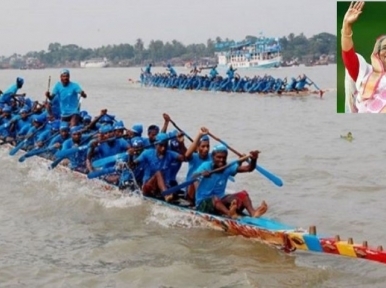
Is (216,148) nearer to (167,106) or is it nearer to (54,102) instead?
(54,102)

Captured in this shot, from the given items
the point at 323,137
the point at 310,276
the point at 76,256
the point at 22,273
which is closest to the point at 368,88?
the point at 310,276

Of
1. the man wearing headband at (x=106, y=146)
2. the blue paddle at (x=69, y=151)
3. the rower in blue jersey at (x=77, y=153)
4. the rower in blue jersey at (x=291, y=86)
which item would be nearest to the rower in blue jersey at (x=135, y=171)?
the man wearing headband at (x=106, y=146)

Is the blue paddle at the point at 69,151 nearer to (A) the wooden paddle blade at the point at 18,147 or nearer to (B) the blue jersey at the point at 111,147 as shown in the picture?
(B) the blue jersey at the point at 111,147

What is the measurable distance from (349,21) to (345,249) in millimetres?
3199

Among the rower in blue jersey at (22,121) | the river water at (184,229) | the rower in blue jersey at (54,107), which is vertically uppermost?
the rower in blue jersey at (54,107)

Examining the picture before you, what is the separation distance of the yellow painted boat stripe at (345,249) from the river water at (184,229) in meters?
0.58

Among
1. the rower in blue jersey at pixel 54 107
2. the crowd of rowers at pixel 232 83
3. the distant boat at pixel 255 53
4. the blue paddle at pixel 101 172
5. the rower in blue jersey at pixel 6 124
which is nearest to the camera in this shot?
the blue paddle at pixel 101 172

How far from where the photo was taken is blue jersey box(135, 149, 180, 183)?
8.80 m

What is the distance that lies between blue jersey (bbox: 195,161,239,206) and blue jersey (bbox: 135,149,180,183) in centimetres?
99

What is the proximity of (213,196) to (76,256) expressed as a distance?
1715 mm

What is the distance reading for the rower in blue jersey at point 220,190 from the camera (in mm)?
7625

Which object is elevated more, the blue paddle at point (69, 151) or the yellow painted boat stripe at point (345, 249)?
the blue paddle at point (69, 151)

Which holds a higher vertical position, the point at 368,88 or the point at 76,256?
the point at 368,88

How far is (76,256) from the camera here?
24.6 ft
